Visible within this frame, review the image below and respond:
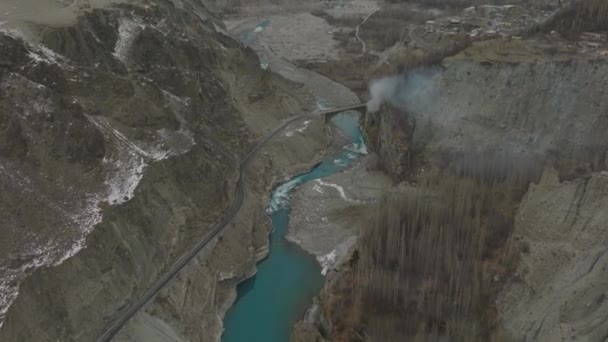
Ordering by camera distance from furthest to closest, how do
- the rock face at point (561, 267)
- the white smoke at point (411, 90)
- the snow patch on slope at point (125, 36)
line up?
the snow patch on slope at point (125, 36) < the white smoke at point (411, 90) < the rock face at point (561, 267)

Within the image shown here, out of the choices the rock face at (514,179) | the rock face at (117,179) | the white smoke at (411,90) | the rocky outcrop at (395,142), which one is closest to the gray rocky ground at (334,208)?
the rocky outcrop at (395,142)

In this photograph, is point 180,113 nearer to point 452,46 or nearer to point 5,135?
point 5,135

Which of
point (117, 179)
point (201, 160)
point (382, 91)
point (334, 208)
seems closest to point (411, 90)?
point (382, 91)

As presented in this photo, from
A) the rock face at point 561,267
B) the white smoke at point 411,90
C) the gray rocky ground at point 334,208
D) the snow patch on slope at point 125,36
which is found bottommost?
the gray rocky ground at point 334,208

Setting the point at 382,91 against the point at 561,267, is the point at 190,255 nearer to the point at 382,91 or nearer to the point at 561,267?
the point at 561,267

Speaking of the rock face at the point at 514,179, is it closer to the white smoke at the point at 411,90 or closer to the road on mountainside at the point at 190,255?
the white smoke at the point at 411,90

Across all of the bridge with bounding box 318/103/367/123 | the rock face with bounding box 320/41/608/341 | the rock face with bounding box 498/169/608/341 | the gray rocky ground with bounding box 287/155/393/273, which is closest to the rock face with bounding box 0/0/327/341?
the gray rocky ground with bounding box 287/155/393/273

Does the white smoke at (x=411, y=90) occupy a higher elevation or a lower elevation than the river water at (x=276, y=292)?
higher
